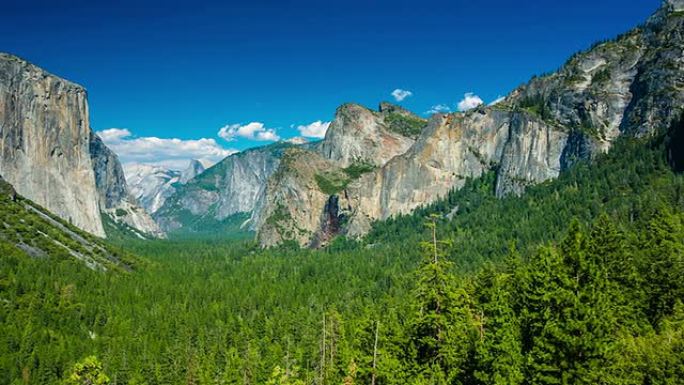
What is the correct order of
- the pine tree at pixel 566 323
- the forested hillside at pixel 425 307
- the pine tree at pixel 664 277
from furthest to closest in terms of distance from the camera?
1. the pine tree at pixel 664 277
2. the forested hillside at pixel 425 307
3. the pine tree at pixel 566 323

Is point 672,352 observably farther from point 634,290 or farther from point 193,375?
point 193,375

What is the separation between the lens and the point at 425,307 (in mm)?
33062

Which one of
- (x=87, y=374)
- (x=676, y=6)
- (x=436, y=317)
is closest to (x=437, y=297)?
(x=436, y=317)

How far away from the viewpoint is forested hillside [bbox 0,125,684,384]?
3225 centimetres

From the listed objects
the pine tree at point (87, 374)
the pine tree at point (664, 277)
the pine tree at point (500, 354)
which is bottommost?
the pine tree at point (87, 374)

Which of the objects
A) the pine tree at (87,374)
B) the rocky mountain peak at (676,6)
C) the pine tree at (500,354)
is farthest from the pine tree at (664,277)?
the rocky mountain peak at (676,6)

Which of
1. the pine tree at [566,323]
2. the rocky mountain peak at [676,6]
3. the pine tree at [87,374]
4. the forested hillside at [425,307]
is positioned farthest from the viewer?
the rocky mountain peak at [676,6]

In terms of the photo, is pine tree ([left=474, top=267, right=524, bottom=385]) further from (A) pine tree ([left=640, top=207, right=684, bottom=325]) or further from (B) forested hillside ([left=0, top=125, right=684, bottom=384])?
(A) pine tree ([left=640, top=207, right=684, bottom=325])

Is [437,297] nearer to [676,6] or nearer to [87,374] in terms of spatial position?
[87,374]


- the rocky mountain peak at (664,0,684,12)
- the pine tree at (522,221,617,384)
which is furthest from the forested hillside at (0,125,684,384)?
the rocky mountain peak at (664,0,684,12)

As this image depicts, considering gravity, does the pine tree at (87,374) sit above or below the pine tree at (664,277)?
below

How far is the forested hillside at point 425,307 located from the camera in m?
32.2

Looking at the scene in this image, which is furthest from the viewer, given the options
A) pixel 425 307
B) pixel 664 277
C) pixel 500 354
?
pixel 664 277

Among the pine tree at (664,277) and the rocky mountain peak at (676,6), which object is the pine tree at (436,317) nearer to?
the pine tree at (664,277)
